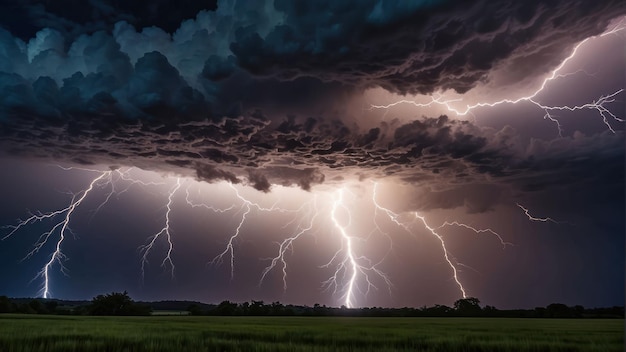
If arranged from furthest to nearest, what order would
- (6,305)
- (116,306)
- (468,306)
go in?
(468,306) < (116,306) < (6,305)

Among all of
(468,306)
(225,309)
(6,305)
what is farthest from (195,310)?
(468,306)

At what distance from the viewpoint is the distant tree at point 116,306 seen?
146ft

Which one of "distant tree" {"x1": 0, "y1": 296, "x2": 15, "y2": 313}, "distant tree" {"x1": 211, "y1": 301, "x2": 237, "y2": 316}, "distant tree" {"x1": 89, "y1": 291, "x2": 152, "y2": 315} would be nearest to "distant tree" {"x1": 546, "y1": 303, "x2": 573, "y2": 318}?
"distant tree" {"x1": 211, "y1": 301, "x2": 237, "y2": 316}

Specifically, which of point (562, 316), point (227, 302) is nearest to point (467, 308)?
point (562, 316)

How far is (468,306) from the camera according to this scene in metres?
58.7

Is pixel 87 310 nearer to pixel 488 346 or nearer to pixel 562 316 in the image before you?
pixel 488 346

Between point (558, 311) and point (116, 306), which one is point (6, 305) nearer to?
point (116, 306)

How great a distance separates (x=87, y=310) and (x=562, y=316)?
4707 centimetres

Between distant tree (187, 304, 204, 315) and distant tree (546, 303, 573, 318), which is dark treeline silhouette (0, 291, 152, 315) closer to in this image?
distant tree (187, 304, 204, 315)

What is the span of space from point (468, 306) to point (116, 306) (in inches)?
1616

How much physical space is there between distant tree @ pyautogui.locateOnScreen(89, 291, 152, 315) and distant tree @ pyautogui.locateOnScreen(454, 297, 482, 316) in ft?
119

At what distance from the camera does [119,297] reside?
46500mm

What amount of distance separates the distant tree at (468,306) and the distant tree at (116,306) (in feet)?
119

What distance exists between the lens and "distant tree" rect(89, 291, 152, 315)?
44.5 meters
